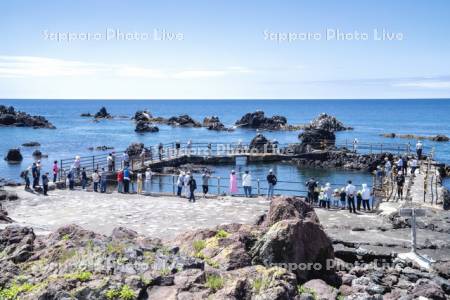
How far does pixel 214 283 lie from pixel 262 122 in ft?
317

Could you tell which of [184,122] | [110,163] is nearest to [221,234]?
[110,163]

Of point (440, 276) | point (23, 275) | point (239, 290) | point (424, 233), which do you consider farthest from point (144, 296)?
point (424, 233)

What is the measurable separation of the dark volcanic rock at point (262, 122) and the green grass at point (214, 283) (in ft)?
298

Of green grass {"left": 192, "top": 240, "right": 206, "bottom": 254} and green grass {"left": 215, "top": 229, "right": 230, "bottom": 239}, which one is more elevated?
green grass {"left": 215, "top": 229, "right": 230, "bottom": 239}

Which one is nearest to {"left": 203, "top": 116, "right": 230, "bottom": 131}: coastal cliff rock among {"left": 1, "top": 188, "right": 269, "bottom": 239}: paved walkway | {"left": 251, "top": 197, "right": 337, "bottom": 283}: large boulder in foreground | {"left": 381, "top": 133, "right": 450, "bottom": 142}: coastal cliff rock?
{"left": 381, "top": 133, "right": 450, "bottom": 142}: coastal cliff rock

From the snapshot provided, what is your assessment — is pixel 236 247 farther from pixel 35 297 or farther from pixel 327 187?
pixel 327 187

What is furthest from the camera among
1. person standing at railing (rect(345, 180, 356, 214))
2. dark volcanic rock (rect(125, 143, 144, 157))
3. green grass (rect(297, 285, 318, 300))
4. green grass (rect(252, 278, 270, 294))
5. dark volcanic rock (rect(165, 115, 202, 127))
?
dark volcanic rock (rect(165, 115, 202, 127))

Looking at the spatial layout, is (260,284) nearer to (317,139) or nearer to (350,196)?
(350,196)

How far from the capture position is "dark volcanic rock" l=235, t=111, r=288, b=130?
331ft

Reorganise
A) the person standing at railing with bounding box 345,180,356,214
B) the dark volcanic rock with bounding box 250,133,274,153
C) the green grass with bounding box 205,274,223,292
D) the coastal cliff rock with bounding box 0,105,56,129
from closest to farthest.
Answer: the green grass with bounding box 205,274,223,292 → the person standing at railing with bounding box 345,180,356,214 → the dark volcanic rock with bounding box 250,133,274,153 → the coastal cliff rock with bounding box 0,105,56,129

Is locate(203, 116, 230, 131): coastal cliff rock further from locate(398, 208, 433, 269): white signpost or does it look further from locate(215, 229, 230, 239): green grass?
locate(215, 229, 230, 239): green grass

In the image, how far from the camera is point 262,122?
104750mm

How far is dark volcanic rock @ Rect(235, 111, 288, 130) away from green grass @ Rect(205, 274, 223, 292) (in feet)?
298

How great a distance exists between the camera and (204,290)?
866 cm
